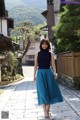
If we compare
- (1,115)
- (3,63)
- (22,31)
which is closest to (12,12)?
(22,31)

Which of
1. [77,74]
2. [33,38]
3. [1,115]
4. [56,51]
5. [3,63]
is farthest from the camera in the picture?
[33,38]

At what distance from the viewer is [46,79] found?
805cm

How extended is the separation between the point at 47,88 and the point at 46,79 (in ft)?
0.71

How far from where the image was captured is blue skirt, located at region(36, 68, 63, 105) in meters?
7.93

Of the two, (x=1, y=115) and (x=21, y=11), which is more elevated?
(x=21, y=11)

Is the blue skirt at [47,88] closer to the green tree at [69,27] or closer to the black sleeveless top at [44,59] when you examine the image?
the black sleeveless top at [44,59]

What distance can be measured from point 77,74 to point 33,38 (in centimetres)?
5274

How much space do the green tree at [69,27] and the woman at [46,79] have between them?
8.93m

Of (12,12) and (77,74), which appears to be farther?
(12,12)

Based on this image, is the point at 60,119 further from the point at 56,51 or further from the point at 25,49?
the point at 25,49

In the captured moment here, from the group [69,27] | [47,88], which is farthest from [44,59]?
[69,27]

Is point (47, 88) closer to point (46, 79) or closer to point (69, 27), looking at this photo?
point (46, 79)

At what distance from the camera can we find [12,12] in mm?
173375

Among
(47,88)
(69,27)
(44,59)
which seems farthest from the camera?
(69,27)
